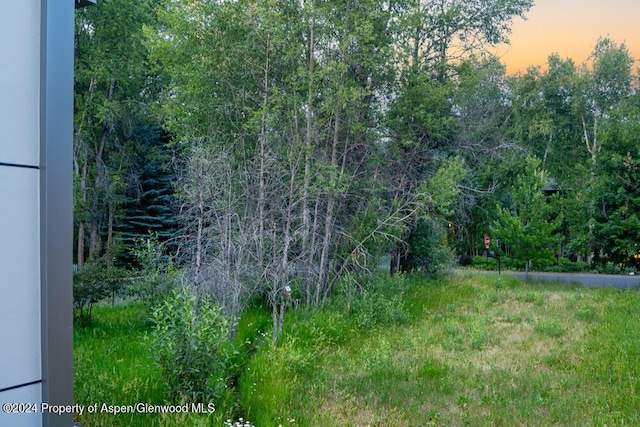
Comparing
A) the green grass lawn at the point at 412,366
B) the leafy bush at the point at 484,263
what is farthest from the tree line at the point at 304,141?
the leafy bush at the point at 484,263

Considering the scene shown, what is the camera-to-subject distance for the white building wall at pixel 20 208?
42.8 inches

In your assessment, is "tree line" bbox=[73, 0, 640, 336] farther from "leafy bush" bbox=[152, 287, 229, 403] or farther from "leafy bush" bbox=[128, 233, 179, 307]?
"leafy bush" bbox=[152, 287, 229, 403]

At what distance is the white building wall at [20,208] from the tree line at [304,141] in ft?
9.73

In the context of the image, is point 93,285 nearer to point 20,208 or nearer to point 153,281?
point 153,281

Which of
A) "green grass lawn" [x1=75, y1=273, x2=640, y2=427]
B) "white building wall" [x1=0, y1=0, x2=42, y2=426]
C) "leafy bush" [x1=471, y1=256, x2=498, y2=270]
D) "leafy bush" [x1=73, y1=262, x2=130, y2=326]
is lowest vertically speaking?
"leafy bush" [x1=471, y1=256, x2=498, y2=270]

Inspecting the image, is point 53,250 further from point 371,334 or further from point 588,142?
point 588,142

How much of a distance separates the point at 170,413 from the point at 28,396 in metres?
1.51

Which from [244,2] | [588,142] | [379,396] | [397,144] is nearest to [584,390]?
[379,396]

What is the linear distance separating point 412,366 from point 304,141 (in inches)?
118

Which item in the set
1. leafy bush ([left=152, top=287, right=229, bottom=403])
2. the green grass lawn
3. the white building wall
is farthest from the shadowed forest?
the white building wall

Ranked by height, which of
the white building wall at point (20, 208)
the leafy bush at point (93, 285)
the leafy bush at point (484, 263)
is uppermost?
the white building wall at point (20, 208)

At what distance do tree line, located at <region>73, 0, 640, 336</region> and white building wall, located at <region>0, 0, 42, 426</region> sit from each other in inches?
117

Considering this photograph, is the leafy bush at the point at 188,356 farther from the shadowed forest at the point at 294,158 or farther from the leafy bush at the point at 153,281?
the leafy bush at the point at 153,281

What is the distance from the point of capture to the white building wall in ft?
3.57
